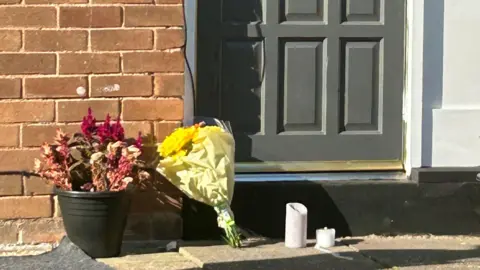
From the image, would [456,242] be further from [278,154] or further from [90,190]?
[90,190]

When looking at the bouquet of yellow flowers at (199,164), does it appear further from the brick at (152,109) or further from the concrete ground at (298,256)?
the concrete ground at (298,256)

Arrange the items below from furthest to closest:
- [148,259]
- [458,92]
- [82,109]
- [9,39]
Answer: [458,92] < [82,109] < [9,39] < [148,259]

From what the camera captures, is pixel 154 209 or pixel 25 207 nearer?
pixel 25 207

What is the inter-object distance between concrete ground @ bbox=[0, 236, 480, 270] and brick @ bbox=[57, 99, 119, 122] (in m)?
0.75

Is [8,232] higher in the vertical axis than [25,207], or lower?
lower

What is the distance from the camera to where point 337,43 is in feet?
16.9

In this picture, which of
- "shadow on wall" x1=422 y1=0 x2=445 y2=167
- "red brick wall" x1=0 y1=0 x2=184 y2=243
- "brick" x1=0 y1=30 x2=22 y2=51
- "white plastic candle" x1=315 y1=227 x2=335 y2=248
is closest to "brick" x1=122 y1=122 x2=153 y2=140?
"red brick wall" x1=0 y1=0 x2=184 y2=243

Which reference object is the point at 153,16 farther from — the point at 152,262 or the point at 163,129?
the point at 152,262

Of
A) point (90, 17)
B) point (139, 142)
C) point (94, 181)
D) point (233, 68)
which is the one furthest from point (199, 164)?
point (90, 17)

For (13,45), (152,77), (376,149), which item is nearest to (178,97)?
(152,77)

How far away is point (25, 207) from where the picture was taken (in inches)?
183

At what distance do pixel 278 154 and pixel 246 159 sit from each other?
0.67 feet

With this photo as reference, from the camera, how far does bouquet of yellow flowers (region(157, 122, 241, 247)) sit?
452 centimetres

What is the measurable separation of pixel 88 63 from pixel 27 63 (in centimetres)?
33
